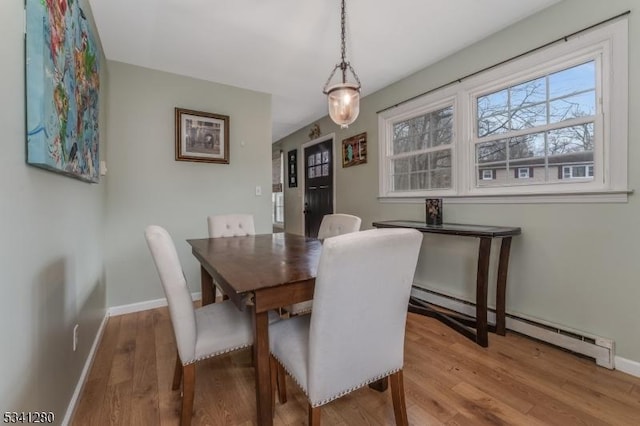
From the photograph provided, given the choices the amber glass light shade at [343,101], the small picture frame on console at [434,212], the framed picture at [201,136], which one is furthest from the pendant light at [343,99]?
the framed picture at [201,136]

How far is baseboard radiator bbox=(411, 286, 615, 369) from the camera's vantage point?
173cm

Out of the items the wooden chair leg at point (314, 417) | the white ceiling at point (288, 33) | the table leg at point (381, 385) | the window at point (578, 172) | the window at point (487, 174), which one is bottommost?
the table leg at point (381, 385)

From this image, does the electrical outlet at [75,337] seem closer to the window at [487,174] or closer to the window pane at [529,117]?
the window at [487,174]

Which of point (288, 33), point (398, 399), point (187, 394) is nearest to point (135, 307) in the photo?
point (187, 394)

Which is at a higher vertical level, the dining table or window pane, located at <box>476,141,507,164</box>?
window pane, located at <box>476,141,507,164</box>

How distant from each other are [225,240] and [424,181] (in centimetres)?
206

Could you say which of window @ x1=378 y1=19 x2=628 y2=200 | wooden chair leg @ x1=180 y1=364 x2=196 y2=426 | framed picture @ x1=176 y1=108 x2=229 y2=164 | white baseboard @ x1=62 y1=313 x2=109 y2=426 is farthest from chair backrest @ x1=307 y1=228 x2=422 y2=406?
framed picture @ x1=176 y1=108 x2=229 y2=164

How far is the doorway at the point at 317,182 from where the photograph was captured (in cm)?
435

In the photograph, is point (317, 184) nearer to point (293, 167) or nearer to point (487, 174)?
point (293, 167)

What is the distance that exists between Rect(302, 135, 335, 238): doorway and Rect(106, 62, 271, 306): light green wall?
4.57 ft

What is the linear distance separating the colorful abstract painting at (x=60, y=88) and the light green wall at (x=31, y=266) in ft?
0.12

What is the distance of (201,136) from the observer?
2990 mm

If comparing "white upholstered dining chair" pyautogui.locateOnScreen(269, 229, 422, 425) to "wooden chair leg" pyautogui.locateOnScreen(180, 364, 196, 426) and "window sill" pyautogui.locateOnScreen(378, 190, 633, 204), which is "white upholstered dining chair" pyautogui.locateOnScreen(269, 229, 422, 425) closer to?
"wooden chair leg" pyautogui.locateOnScreen(180, 364, 196, 426)

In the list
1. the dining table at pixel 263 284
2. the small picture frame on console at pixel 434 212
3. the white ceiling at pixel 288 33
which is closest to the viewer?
the dining table at pixel 263 284
